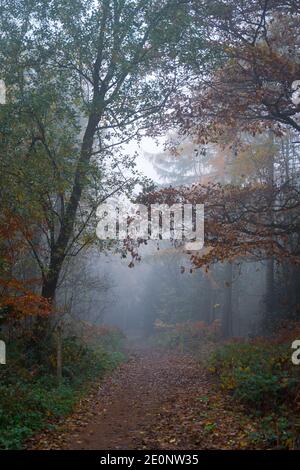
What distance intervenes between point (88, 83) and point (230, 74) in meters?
4.60

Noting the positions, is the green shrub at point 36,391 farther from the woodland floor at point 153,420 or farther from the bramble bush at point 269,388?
the bramble bush at point 269,388

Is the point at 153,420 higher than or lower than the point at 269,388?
lower

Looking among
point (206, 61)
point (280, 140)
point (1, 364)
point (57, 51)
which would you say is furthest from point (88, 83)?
point (280, 140)

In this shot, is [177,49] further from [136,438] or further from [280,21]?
[136,438]

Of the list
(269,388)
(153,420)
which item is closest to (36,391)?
(153,420)

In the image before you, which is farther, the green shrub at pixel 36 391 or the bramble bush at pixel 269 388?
the green shrub at pixel 36 391

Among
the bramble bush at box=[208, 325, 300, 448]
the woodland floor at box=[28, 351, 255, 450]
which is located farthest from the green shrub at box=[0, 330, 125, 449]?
the bramble bush at box=[208, 325, 300, 448]

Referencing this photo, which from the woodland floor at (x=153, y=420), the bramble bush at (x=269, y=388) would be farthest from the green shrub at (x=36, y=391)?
the bramble bush at (x=269, y=388)

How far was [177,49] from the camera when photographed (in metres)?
12.7

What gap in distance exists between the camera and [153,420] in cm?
912

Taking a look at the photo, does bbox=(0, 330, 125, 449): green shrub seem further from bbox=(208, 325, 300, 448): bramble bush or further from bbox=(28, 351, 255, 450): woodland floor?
bbox=(208, 325, 300, 448): bramble bush

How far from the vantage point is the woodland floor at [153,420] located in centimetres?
751

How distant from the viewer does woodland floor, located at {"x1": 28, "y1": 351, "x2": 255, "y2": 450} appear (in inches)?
296

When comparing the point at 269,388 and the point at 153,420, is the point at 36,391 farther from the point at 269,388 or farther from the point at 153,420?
the point at 269,388
